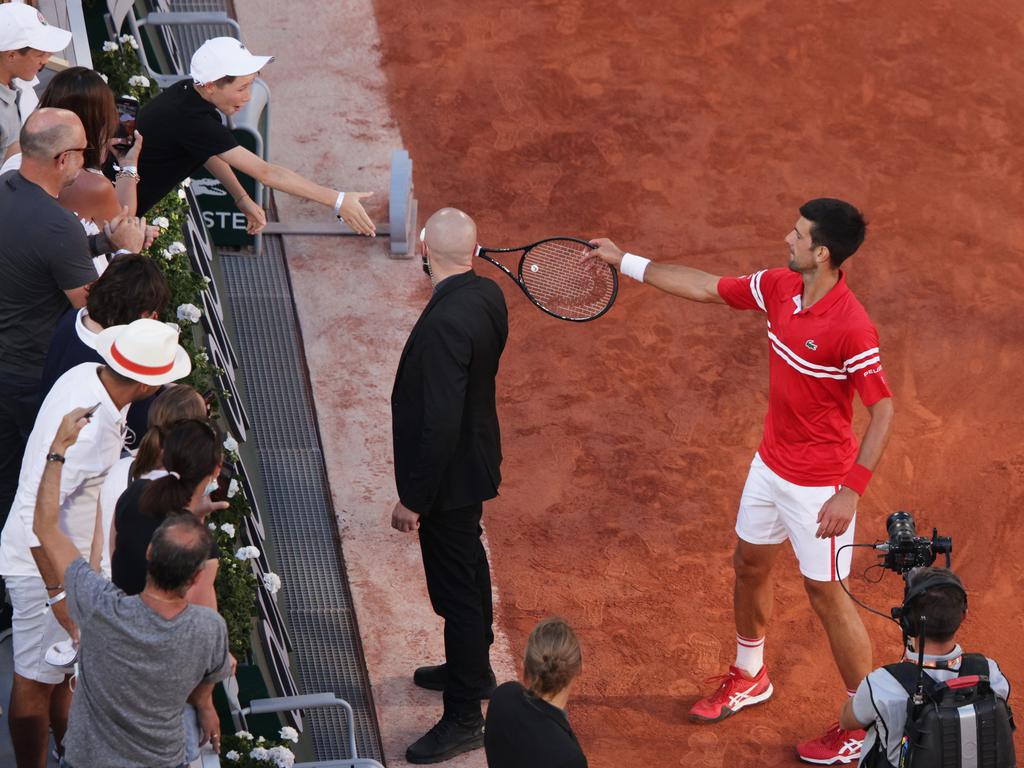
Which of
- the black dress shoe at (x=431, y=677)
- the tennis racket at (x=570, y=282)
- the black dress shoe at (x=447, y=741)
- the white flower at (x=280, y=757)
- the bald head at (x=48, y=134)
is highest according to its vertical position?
the bald head at (x=48, y=134)

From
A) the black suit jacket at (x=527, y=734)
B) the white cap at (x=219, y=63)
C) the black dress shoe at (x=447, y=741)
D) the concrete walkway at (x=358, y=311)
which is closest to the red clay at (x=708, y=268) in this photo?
the concrete walkway at (x=358, y=311)

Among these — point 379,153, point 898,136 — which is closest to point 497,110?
point 379,153

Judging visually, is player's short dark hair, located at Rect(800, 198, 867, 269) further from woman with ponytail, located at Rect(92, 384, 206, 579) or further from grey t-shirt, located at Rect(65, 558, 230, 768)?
grey t-shirt, located at Rect(65, 558, 230, 768)

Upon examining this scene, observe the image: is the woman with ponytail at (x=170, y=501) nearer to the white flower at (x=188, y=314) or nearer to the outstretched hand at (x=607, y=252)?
the outstretched hand at (x=607, y=252)

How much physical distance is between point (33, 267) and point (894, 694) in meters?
3.60

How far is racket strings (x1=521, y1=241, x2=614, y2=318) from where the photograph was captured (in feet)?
23.4

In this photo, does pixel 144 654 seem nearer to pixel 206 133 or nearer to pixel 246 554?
pixel 246 554

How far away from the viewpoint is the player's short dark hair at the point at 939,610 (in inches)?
186

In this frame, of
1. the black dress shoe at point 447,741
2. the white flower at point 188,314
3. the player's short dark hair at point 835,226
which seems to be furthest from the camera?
the white flower at point 188,314

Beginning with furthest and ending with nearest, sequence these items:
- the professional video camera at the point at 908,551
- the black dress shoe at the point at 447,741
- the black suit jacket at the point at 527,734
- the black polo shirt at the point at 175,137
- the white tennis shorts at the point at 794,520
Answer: the black polo shirt at the point at 175,137 → the black dress shoe at the point at 447,741 → the white tennis shorts at the point at 794,520 → the professional video camera at the point at 908,551 → the black suit jacket at the point at 527,734

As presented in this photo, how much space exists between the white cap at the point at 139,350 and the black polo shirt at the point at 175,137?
2.14 metres

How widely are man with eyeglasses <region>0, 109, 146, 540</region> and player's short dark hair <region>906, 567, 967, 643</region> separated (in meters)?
3.38

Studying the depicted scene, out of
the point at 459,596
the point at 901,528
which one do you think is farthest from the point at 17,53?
the point at 901,528

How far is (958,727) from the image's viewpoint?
4.65 m
